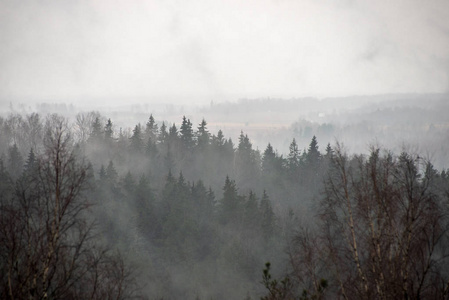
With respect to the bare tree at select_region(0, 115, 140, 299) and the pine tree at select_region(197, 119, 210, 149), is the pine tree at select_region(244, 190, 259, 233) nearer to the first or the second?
the pine tree at select_region(197, 119, 210, 149)

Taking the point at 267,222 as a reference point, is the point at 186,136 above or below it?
above

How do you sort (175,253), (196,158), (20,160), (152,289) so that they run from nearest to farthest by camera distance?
(152,289)
(175,253)
(20,160)
(196,158)

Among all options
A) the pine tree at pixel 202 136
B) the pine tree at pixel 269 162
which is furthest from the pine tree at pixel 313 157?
Result: the pine tree at pixel 202 136

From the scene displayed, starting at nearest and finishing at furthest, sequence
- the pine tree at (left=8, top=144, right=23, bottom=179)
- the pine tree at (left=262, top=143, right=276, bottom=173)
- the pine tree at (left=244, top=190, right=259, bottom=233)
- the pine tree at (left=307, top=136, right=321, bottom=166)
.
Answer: the pine tree at (left=244, top=190, right=259, bottom=233) < the pine tree at (left=8, top=144, right=23, bottom=179) < the pine tree at (left=307, top=136, right=321, bottom=166) < the pine tree at (left=262, top=143, right=276, bottom=173)

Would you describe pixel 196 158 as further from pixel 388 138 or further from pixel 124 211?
pixel 388 138

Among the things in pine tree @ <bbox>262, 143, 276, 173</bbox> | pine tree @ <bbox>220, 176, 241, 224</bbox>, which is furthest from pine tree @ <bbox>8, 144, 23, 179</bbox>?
pine tree @ <bbox>262, 143, 276, 173</bbox>

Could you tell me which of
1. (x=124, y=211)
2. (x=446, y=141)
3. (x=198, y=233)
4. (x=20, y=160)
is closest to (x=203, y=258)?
(x=198, y=233)

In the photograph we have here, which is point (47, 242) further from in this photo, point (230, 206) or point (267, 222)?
point (230, 206)

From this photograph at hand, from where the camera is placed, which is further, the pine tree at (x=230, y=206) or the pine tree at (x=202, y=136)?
the pine tree at (x=202, y=136)

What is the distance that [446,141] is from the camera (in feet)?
509

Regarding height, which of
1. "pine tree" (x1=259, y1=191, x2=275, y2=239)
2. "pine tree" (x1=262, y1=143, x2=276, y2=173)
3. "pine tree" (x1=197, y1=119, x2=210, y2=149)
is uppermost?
"pine tree" (x1=197, y1=119, x2=210, y2=149)

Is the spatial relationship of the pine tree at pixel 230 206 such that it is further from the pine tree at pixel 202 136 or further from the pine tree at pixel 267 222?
the pine tree at pixel 202 136

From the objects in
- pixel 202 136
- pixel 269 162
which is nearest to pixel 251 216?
pixel 269 162

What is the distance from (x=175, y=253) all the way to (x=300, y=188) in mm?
34019
